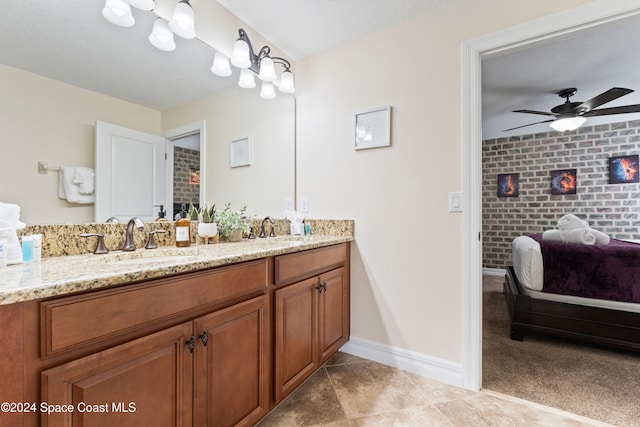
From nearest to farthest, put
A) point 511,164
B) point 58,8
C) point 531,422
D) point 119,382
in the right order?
point 119,382 < point 58,8 < point 531,422 < point 511,164

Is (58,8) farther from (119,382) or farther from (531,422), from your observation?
(531,422)

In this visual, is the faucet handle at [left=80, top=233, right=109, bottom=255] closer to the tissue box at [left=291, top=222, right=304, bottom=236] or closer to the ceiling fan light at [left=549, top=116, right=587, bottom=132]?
the tissue box at [left=291, top=222, right=304, bottom=236]

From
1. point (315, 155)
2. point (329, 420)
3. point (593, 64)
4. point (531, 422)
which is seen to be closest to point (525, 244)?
point (531, 422)

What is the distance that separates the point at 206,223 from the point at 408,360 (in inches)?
60.9

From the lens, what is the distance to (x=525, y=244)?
246 cm

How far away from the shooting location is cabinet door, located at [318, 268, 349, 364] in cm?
173

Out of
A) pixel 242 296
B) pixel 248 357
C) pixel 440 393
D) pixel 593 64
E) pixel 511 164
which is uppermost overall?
pixel 593 64

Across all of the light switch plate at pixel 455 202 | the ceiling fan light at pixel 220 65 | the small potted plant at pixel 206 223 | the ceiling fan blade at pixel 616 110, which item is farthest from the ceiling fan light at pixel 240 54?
the ceiling fan blade at pixel 616 110

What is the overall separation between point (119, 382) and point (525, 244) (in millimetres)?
2856

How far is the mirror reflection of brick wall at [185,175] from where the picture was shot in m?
1.62

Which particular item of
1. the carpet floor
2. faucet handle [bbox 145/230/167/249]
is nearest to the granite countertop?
faucet handle [bbox 145/230/167/249]

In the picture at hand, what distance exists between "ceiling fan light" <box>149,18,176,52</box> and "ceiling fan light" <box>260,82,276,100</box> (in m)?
0.69

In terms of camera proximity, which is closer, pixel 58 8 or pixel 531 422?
pixel 58 8

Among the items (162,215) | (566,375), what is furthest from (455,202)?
(162,215)
